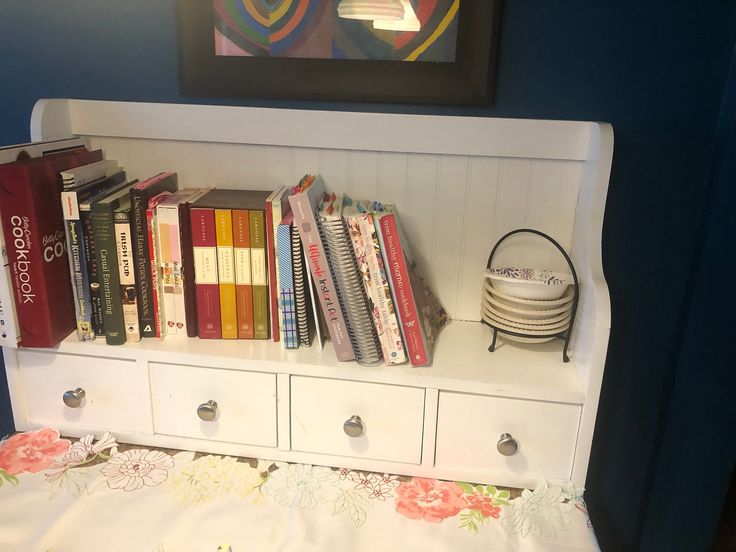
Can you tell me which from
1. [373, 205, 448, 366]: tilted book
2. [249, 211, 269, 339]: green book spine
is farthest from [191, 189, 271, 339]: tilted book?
[373, 205, 448, 366]: tilted book

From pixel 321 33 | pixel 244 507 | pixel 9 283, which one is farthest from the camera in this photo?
pixel 321 33

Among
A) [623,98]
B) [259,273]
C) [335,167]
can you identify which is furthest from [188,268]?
[623,98]

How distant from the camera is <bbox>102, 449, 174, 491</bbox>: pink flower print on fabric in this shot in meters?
1.00

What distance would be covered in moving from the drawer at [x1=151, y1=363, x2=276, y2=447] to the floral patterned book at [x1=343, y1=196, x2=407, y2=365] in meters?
0.20

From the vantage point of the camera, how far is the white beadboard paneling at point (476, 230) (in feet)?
3.92

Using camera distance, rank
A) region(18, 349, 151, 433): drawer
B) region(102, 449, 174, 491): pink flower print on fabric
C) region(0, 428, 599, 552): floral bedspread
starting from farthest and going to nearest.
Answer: region(18, 349, 151, 433): drawer < region(102, 449, 174, 491): pink flower print on fabric < region(0, 428, 599, 552): floral bedspread

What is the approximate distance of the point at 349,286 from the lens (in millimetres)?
1039

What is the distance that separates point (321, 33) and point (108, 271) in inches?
22.8

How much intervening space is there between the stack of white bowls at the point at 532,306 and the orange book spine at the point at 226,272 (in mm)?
463

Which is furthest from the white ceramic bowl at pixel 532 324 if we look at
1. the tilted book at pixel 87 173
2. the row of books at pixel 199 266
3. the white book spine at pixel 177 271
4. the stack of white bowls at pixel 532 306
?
the tilted book at pixel 87 173

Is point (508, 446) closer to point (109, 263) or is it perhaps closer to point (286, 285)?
point (286, 285)

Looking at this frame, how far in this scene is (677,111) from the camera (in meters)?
1.15

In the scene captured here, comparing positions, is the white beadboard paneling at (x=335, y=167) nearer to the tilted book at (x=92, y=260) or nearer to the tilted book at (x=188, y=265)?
the tilted book at (x=188, y=265)

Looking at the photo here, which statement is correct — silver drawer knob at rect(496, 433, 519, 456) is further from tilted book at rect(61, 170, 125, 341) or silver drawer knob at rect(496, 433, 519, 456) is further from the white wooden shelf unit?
tilted book at rect(61, 170, 125, 341)
